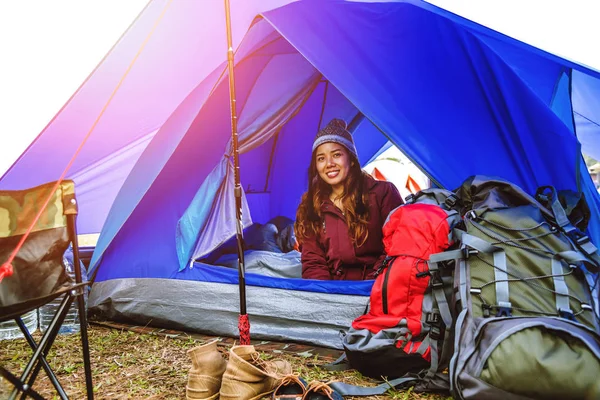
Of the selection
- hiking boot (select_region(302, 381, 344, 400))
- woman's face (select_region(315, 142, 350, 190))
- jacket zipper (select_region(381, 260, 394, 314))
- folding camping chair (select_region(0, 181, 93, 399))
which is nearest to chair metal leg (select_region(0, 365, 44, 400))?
folding camping chair (select_region(0, 181, 93, 399))

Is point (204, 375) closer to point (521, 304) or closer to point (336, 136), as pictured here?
point (521, 304)

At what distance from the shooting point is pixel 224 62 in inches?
111

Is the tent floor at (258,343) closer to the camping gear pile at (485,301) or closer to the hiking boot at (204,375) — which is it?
the camping gear pile at (485,301)

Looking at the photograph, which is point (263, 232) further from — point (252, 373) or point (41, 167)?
point (252, 373)

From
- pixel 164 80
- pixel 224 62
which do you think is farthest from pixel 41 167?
pixel 224 62

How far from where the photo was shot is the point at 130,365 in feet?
7.87

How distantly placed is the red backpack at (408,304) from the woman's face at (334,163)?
0.75 m

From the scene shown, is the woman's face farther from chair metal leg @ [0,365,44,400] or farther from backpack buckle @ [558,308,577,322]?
chair metal leg @ [0,365,44,400]

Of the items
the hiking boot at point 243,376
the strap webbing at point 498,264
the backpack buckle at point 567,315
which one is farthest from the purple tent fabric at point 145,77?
the backpack buckle at point 567,315

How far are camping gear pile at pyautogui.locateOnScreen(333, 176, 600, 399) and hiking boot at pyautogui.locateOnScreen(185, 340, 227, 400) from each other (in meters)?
0.48

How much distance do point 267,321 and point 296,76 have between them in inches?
63.6

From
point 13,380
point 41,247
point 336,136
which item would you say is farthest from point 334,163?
point 13,380

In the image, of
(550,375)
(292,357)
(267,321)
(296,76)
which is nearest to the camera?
(550,375)

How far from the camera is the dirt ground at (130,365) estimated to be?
2.08 meters
